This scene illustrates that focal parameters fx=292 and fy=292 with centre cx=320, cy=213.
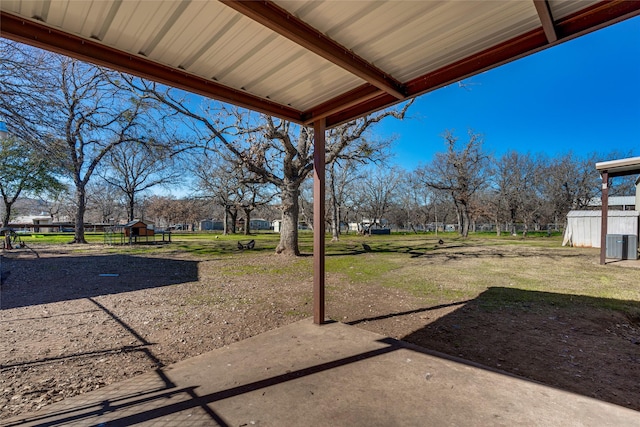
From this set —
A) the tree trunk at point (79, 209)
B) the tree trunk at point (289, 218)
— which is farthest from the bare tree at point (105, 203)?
the tree trunk at point (289, 218)

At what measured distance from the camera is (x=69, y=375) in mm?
2910

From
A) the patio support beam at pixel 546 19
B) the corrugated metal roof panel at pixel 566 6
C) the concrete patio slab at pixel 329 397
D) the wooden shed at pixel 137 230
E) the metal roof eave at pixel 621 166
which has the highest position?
the metal roof eave at pixel 621 166

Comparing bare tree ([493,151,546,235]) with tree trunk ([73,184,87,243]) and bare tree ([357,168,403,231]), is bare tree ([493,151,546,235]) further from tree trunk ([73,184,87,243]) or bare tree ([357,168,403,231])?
tree trunk ([73,184,87,243])

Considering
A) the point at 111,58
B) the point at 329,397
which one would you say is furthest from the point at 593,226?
the point at 111,58

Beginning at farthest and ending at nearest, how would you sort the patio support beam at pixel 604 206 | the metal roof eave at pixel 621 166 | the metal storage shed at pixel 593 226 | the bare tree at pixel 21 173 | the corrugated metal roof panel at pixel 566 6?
the metal storage shed at pixel 593 226
the bare tree at pixel 21 173
the patio support beam at pixel 604 206
the metal roof eave at pixel 621 166
the corrugated metal roof panel at pixel 566 6

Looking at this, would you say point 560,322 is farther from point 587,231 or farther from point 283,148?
point 587,231

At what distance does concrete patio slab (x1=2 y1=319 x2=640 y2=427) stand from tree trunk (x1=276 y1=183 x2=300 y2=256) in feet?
30.5

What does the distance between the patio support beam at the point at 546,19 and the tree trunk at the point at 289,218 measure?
10198mm

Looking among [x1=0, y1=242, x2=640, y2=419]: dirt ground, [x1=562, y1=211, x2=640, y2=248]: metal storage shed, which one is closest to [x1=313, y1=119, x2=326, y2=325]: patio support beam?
[x1=0, y1=242, x2=640, y2=419]: dirt ground

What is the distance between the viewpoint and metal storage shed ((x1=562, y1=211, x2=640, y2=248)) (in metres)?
15.9

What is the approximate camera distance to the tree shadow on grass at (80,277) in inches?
244

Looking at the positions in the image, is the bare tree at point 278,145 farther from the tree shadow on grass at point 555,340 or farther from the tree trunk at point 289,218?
the tree shadow on grass at point 555,340

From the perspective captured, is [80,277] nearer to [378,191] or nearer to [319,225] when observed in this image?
[319,225]

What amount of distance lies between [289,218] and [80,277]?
23.4 feet
